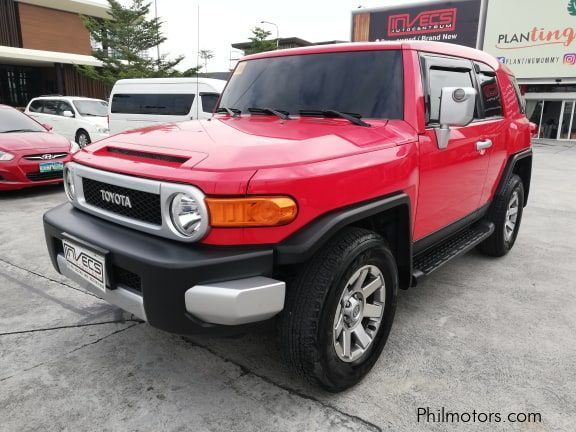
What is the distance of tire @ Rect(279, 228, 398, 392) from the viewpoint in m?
2.04

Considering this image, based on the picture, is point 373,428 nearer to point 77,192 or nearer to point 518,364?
point 518,364

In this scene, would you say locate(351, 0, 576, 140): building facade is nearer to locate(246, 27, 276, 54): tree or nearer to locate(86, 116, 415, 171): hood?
locate(246, 27, 276, 54): tree

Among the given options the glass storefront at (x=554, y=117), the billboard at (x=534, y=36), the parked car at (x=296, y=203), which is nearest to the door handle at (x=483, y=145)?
the parked car at (x=296, y=203)

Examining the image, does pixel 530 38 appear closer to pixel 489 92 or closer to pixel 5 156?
pixel 489 92

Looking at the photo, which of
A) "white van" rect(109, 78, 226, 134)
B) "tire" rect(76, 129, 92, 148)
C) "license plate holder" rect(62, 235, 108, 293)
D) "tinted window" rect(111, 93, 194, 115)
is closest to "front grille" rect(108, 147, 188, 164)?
"license plate holder" rect(62, 235, 108, 293)

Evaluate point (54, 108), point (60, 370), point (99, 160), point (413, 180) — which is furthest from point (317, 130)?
point (54, 108)

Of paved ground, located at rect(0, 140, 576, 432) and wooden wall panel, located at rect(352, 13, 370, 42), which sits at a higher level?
wooden wall panel, located at rect(352, 13, 370, 42)

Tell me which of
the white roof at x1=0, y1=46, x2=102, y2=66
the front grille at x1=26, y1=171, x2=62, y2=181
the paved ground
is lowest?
the paved ground

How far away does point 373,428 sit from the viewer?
209 centimetres

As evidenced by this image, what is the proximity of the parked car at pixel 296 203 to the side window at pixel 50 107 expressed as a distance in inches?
488

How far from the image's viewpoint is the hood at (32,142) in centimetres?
696

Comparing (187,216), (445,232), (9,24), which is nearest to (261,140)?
(187,216)

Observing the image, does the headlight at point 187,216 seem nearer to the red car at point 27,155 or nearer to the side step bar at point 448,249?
the side step bar at point 448,249

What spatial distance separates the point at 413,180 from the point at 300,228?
960 mm
